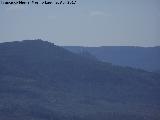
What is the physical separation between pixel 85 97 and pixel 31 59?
1696 centimetres

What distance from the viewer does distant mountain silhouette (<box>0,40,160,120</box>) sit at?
3634 cm

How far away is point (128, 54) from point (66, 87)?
94413 mm

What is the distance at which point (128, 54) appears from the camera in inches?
5625

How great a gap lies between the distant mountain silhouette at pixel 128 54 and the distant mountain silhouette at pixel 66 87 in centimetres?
7108

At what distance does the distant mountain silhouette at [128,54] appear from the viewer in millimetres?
135375

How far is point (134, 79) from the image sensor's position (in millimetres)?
58406

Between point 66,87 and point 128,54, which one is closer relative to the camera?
point 66,87

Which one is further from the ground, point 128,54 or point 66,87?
point 128,54

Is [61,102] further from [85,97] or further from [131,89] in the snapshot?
[131,89]

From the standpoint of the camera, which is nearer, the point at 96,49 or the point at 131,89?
the point at 131,89

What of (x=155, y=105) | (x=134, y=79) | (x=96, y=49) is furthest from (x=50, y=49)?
(x=96, y=49)

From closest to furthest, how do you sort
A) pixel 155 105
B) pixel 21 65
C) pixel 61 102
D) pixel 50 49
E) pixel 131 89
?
pixel 61 102
pixel 155 105
pixel 131 89
pixel 21 65
pixel 50 49

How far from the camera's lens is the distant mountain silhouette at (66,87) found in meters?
36.3

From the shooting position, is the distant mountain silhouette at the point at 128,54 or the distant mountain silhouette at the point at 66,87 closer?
the distant mountain silhouette at the point at 66,87
